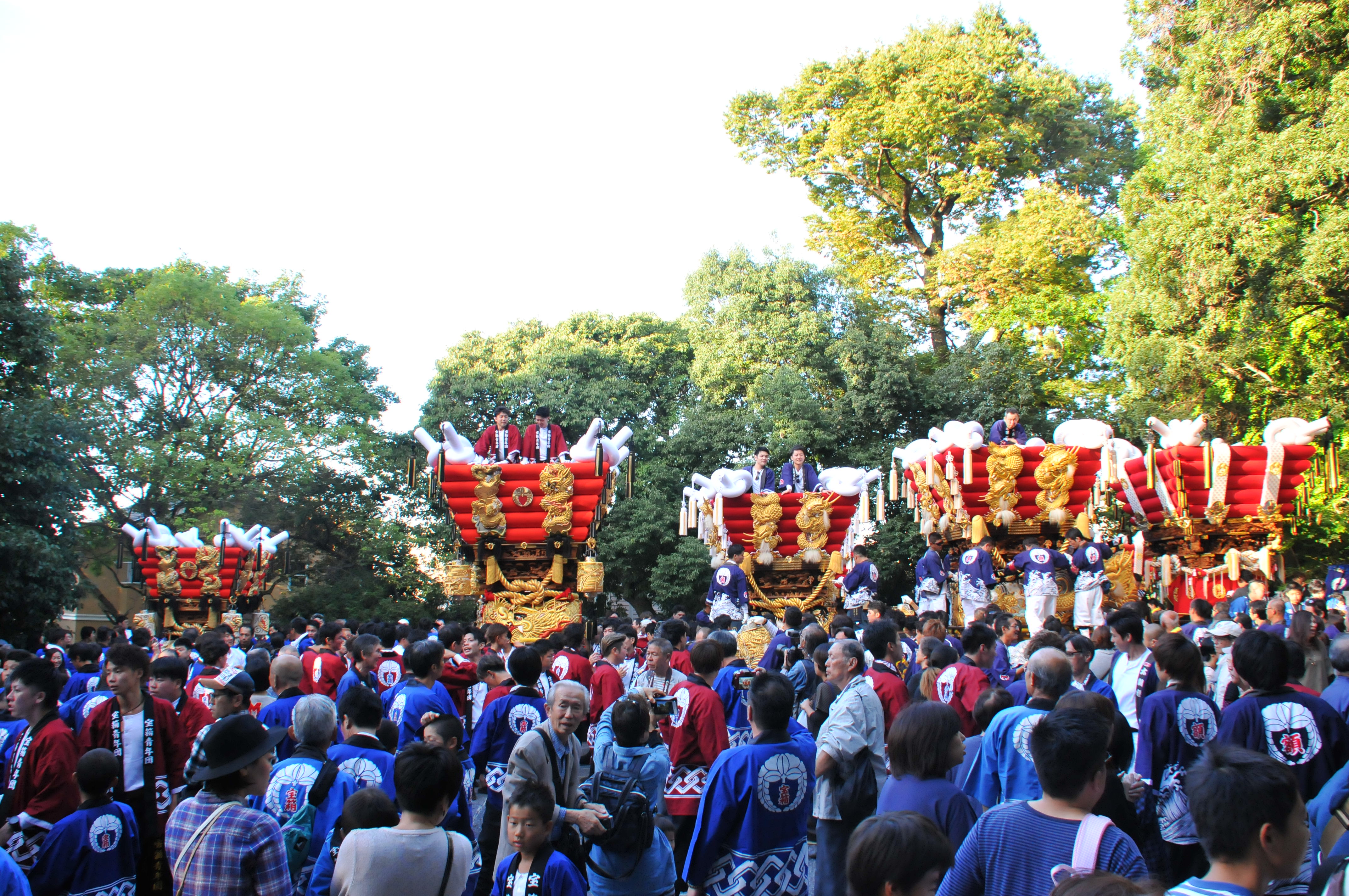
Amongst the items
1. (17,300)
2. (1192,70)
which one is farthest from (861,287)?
(17,300)

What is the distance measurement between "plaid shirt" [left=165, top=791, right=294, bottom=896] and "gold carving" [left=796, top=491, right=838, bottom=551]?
997 centimetres

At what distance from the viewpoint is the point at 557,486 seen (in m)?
11.3

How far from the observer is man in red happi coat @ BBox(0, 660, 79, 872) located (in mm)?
4184

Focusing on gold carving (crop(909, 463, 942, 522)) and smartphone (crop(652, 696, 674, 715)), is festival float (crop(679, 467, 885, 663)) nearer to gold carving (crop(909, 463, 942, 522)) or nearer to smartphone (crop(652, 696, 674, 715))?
gold carving (crop(909, 463, 942, 522))

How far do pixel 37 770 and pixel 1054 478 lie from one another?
37.5 ft

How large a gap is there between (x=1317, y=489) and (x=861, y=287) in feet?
38.3

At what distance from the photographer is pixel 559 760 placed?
4.26 metres

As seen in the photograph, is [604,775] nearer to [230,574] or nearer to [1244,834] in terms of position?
[1244,834]

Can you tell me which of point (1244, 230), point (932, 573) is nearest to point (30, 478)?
point (932, 573)

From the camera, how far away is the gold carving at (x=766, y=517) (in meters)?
12.6

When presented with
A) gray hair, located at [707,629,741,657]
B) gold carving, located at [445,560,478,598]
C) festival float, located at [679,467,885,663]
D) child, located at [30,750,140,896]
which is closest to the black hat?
child, located at [30,750,140,896]

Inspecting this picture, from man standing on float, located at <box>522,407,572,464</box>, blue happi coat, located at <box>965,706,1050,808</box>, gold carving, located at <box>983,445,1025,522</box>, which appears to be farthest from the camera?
gold carving, located at <box>983,445,1025,522</box>

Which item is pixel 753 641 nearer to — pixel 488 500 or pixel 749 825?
pixel 488 500

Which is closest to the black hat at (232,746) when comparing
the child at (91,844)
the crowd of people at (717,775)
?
the crowd of people at (717,775)
